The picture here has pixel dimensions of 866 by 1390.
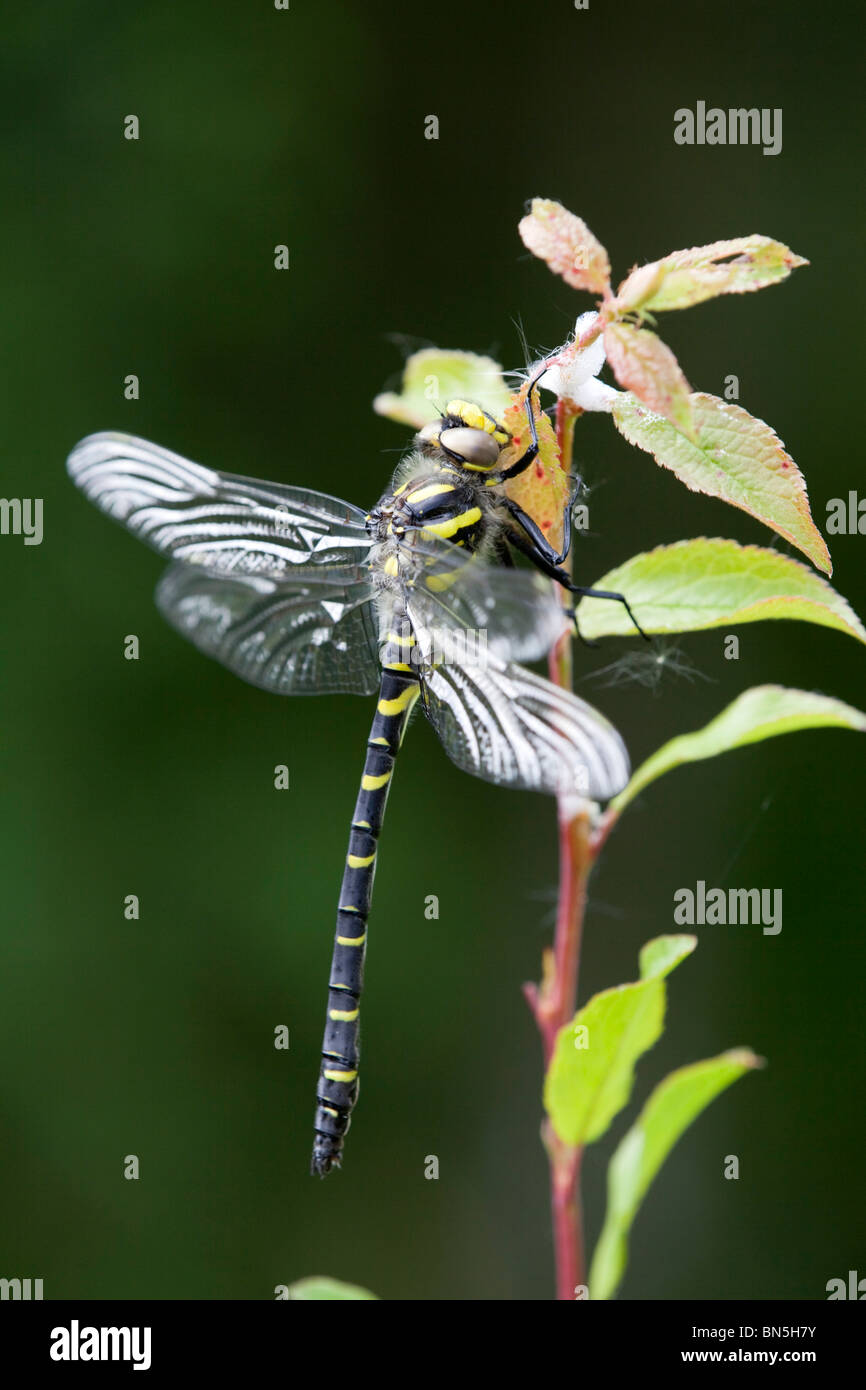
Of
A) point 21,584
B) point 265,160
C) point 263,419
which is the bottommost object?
point 21,584

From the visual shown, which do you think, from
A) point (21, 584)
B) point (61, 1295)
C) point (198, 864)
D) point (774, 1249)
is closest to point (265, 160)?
point (21, 584)

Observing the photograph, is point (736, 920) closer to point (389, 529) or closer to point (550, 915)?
point (550, 915)

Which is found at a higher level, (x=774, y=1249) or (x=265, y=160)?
(x=265, y=160)

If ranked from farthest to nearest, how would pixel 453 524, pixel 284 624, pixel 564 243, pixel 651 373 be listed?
pixel 284 624 → pixel 453 524 → pixel 564 243 → pixel 651 373

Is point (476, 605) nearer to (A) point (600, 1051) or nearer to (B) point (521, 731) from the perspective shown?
(B) point (521, 731)

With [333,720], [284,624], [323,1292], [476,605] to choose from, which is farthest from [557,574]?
[333,720]

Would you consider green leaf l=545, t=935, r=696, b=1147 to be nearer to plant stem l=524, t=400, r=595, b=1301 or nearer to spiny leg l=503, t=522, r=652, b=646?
plant stem l=524, t=400, r=595, b=1301
